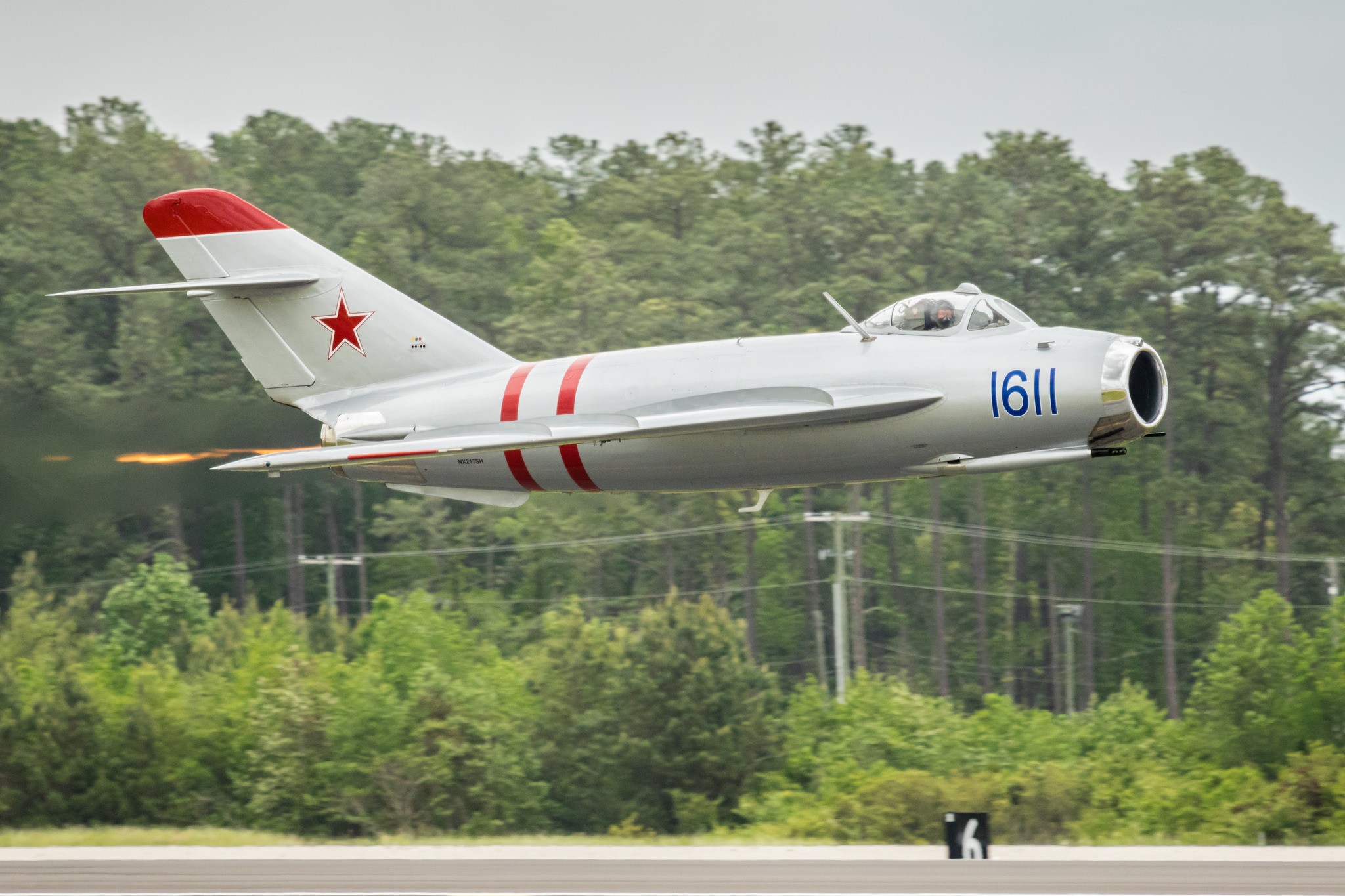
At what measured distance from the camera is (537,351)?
64.1 meters

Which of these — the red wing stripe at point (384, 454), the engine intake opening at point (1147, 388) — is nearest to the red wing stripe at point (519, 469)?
the red wing stripe at point (384, 454)

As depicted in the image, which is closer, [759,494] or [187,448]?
[759,494]

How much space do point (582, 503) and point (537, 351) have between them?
259 inches

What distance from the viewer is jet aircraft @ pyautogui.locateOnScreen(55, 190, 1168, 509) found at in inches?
599

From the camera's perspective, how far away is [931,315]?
15859 millimetres

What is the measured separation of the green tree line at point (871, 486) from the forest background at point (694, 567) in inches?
7.3

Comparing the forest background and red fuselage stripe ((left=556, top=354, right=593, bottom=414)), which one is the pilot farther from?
the forest background

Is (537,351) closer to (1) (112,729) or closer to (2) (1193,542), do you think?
(1) (112,729)

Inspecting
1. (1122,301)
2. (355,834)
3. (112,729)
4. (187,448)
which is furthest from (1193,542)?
(187,448)

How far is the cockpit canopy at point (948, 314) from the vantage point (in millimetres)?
15766

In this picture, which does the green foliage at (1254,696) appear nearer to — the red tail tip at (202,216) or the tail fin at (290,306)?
the tail fin at (290,306)

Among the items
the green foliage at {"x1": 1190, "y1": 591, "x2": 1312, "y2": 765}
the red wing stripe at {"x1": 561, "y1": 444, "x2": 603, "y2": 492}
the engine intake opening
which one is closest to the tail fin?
the red wing stripe at {"x1": 561, "y1": 444, "x2": 603, "y2": 492}

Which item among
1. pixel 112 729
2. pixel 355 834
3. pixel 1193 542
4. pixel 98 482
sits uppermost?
pixel 98 482

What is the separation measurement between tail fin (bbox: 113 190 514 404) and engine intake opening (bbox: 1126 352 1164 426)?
7.06 m
